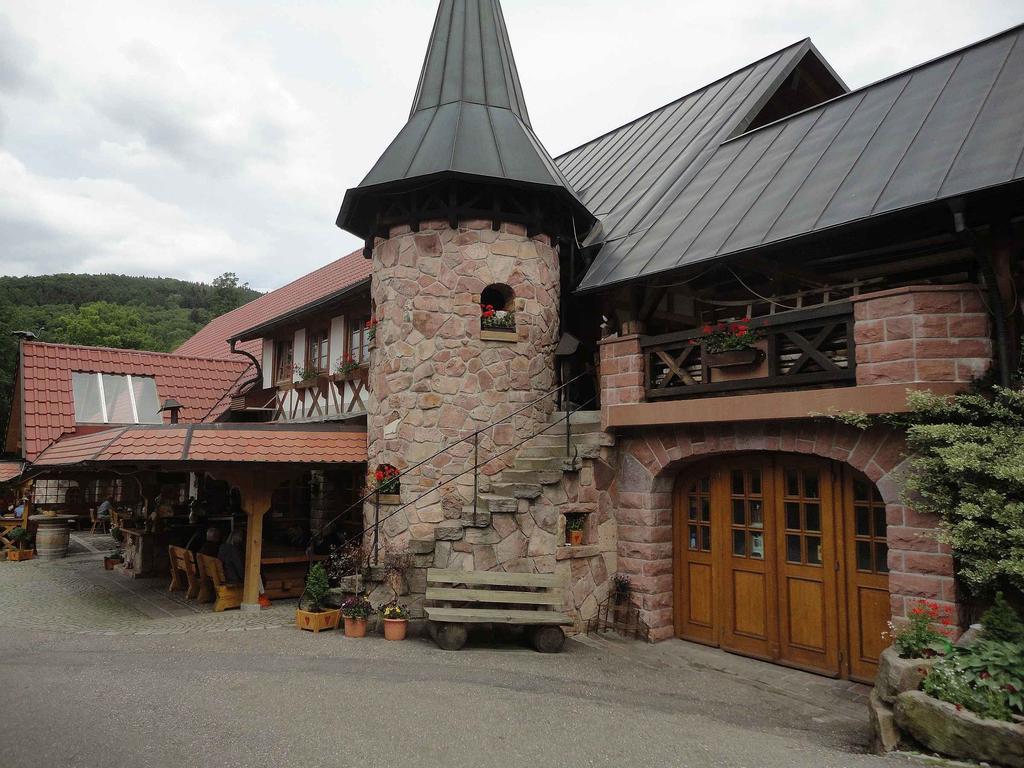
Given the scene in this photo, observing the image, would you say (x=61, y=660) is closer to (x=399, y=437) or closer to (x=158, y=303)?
(x=399, y=437)

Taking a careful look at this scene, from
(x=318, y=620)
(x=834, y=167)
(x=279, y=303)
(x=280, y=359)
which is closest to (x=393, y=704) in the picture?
(x=318, y=620)

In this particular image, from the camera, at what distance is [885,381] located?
636 centimetres

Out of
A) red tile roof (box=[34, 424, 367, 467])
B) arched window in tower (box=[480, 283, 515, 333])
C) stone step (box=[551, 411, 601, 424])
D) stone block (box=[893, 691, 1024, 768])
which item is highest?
arched window in tower (box=[480, 283, 515, 333])

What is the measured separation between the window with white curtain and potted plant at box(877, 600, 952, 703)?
1786 cm

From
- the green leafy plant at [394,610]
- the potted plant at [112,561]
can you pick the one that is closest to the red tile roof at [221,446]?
the green leafy plant at [394,610]

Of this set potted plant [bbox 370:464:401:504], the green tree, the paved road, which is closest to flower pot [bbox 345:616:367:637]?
the paved road

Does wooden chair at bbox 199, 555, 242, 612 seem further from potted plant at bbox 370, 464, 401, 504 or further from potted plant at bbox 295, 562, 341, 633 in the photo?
potted plant at bbox 370, 464, 401, 504

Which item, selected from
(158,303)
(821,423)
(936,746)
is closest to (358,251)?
(821,423)

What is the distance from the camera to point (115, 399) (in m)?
18.8

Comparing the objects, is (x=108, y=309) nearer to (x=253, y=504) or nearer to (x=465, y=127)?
(x=253, y=504)

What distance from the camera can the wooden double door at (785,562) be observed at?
7031 mm

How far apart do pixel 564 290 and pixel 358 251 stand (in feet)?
33.6

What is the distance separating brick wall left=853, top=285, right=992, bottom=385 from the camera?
20.2 ft

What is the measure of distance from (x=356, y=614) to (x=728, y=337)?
5141mm
